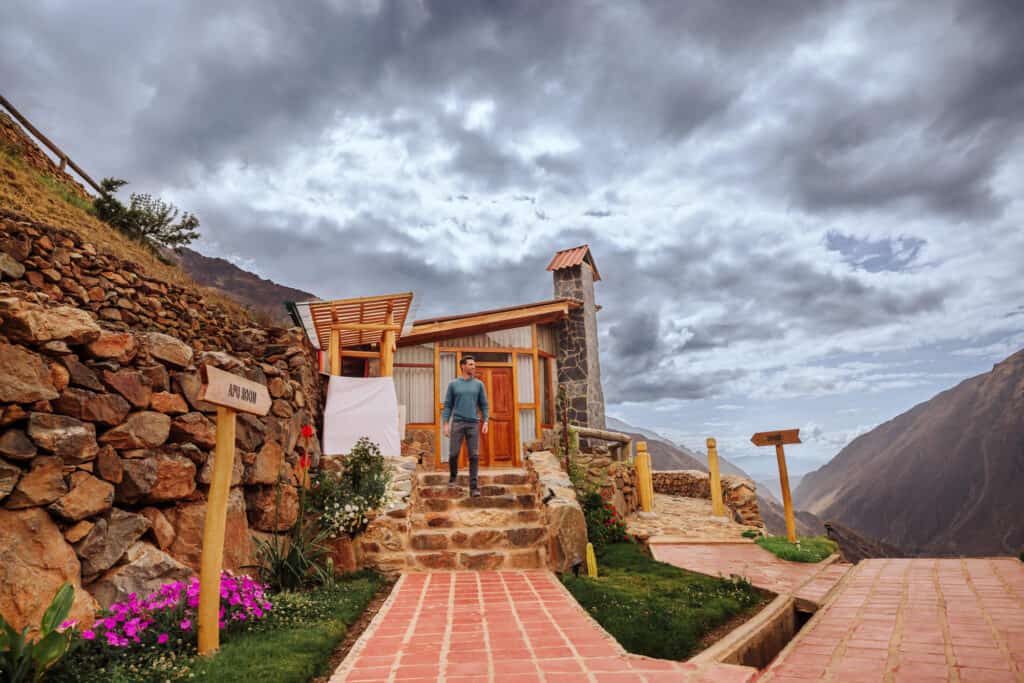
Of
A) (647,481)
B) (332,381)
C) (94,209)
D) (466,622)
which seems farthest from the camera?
(94,209)

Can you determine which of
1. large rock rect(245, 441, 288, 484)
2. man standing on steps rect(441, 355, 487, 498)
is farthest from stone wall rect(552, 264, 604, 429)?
large rock rect(245, 441, 288, 484)

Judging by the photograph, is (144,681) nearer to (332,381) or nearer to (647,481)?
(332,381)

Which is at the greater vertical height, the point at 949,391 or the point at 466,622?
the point at 949,391

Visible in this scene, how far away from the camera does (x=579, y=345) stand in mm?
13797

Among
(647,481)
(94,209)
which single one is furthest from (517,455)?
(94,209)

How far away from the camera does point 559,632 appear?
3.83m

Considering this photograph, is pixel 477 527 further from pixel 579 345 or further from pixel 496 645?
pixel 579 345

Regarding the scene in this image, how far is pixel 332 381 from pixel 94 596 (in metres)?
5.31

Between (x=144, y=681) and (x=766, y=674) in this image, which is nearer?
(x=144, y=681)

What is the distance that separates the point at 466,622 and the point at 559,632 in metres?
0.77

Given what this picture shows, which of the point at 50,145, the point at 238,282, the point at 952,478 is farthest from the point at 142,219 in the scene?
the point at 952,478

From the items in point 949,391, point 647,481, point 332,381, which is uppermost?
point 949,391

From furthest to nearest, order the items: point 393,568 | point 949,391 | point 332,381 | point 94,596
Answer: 1. point 949,391
2. point 332,381
3. point 393,568
4. point 94,596

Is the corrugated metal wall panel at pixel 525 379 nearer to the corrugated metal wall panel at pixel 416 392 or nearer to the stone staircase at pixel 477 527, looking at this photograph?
the corrugated metal wall panel at pixel 416 392
